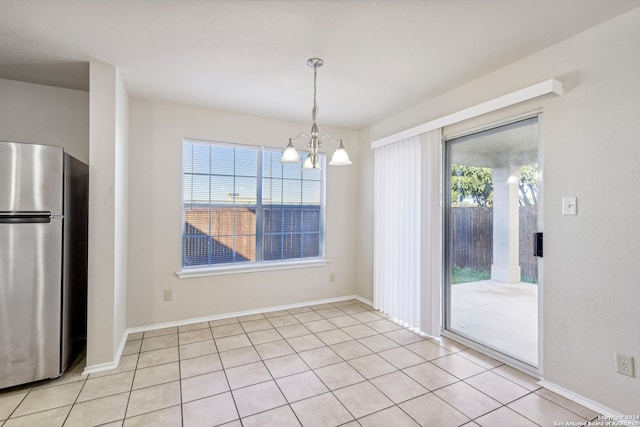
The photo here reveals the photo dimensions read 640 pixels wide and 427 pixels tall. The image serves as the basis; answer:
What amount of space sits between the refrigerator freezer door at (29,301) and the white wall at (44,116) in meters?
1.27

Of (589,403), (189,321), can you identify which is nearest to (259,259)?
(189,321)

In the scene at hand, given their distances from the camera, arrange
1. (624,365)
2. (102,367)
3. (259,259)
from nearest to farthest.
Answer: (624,365)
(102,367)
(259,259)

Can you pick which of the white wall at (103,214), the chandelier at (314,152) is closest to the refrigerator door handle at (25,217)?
the white wall at (103,214)

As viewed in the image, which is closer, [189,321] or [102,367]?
[102,367]

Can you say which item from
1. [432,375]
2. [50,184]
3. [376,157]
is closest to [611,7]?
[376,157]

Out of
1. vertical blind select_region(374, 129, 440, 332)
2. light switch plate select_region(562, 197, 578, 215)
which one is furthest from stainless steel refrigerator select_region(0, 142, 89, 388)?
light switch plate select_region(562, 197, 578, 215)

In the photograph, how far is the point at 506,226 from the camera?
8.96ft

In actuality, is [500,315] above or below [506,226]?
below

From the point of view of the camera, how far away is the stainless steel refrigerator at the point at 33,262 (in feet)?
7.13

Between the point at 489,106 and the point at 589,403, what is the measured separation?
90.9 inches

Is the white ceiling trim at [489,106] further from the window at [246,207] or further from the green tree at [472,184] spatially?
the window at [246,207]

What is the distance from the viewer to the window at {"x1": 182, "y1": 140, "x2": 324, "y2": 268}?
12.1 ft

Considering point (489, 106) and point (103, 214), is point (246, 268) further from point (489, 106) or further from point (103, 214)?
point (489, 106)

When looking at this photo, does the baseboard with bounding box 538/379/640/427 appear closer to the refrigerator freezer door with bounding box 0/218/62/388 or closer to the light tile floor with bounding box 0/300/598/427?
the light tile floor with bounding box 0/300/598/427
